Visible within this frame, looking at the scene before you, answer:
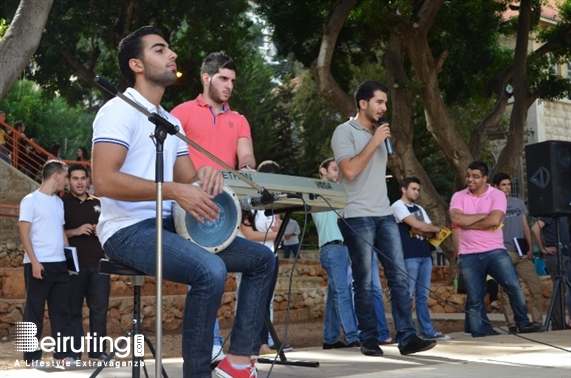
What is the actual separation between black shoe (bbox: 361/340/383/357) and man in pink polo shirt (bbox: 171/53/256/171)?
68.4 inches

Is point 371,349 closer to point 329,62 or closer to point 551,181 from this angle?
point 551,181

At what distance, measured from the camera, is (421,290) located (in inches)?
383

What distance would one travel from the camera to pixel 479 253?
9289mm

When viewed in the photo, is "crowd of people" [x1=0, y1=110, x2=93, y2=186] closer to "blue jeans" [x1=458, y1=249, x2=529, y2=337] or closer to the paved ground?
"blue jeans" [x1=458, y1=249, x2=529, y2=337]

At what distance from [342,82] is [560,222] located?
8185mm

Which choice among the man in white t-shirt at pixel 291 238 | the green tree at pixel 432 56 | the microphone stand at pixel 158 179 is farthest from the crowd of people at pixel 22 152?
the microphone stand at pixel 158 179

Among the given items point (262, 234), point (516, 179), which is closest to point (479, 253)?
point (262, 234)

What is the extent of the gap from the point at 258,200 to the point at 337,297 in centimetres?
383

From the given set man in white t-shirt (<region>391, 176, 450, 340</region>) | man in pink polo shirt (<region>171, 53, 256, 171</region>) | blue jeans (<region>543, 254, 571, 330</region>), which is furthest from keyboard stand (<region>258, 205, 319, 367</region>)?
blue jeans (<region>543, 254, 571, 330</region>)

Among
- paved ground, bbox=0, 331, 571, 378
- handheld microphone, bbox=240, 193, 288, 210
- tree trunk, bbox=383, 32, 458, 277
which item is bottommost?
paved ground, bbox=0, 331, 571, 378

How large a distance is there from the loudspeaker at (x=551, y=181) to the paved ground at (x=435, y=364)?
2959 millimetres

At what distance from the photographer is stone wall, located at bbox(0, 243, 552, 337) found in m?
12.6

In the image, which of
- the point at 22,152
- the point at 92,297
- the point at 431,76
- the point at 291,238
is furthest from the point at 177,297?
the point at 22,152

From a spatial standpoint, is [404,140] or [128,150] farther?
[404,140]
